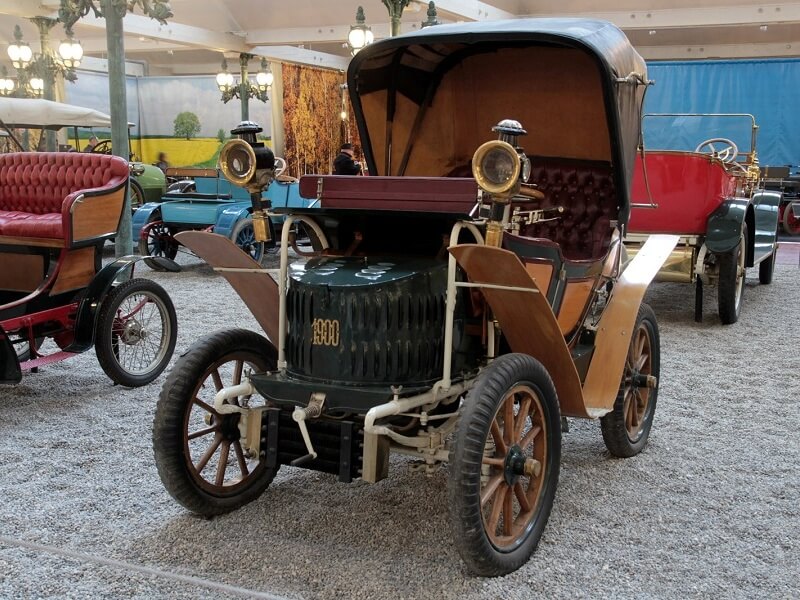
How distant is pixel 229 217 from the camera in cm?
852

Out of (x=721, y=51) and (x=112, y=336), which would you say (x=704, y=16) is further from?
(x=112, y=336)

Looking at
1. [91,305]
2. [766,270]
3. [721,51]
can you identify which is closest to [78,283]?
[91,305]

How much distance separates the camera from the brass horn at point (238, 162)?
2.73 m

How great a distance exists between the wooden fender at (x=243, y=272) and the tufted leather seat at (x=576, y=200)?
1.45 metres

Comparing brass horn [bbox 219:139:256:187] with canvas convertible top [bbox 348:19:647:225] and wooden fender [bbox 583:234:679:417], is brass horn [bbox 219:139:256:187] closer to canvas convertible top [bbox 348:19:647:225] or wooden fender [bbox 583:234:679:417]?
canvas convertible top [bbox 348:19:647:225]

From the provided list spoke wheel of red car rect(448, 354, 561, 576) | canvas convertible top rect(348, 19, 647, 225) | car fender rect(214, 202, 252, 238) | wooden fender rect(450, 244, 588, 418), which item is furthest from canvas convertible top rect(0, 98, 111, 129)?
spoke wheel of red car rect(448, 354, 561, 576)

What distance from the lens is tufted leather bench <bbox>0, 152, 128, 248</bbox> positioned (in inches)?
171

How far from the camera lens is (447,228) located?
9.19 ft

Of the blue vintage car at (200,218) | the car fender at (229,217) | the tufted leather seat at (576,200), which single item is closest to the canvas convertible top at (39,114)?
the blue vintage car at (200,218)

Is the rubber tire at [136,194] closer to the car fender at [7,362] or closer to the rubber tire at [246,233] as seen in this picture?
the rubber tire at [246,233]

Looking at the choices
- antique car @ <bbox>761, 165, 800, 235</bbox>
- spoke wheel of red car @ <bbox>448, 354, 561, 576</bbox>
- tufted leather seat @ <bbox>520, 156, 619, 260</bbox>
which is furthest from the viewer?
antique car @ <bbox>761, 165, 800, 235</bbox>

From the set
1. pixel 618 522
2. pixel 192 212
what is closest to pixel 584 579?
pixel 618 522

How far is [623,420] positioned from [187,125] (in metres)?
16.9

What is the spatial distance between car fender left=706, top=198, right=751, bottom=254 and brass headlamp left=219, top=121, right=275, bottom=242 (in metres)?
4.13
